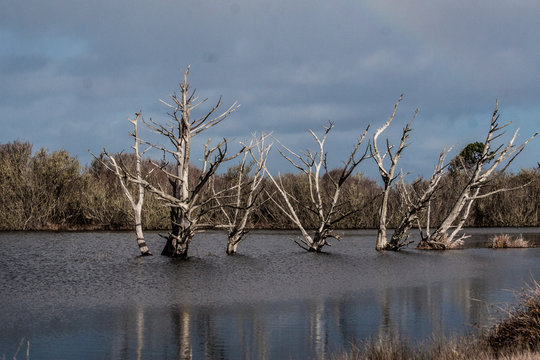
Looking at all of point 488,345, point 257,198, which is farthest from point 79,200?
point 488,345

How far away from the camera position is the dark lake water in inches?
356

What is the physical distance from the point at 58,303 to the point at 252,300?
3743mm

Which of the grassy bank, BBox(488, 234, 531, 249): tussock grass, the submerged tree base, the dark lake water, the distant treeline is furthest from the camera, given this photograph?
the distant treeline

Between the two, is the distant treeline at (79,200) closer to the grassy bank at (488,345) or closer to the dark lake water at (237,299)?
the dark lake water at (237,299)

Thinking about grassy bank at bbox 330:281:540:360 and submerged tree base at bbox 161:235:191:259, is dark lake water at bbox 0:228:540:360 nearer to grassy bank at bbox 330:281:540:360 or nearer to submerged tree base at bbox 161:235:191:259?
submerged tree base at bbox 161:235:191:259

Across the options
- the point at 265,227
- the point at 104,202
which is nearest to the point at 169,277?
the point at 104,202

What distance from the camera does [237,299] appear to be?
13.3 meters

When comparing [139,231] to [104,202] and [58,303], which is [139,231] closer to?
[58,303]

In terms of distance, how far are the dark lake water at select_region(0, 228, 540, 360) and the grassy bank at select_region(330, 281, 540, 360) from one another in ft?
2.15

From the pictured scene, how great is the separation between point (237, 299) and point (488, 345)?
20.1 ft

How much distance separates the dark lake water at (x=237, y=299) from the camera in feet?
29.7

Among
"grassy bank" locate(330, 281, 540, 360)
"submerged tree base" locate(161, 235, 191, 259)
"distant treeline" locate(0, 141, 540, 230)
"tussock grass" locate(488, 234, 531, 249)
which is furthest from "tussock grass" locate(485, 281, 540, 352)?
"distant treeline" locate(0, 141, 540, 230)

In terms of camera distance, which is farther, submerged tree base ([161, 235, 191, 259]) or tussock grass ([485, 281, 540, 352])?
submerged tree base ([161, 235, 191, 259])

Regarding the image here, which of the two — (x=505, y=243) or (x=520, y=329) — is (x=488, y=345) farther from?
(x=505, y=243)
